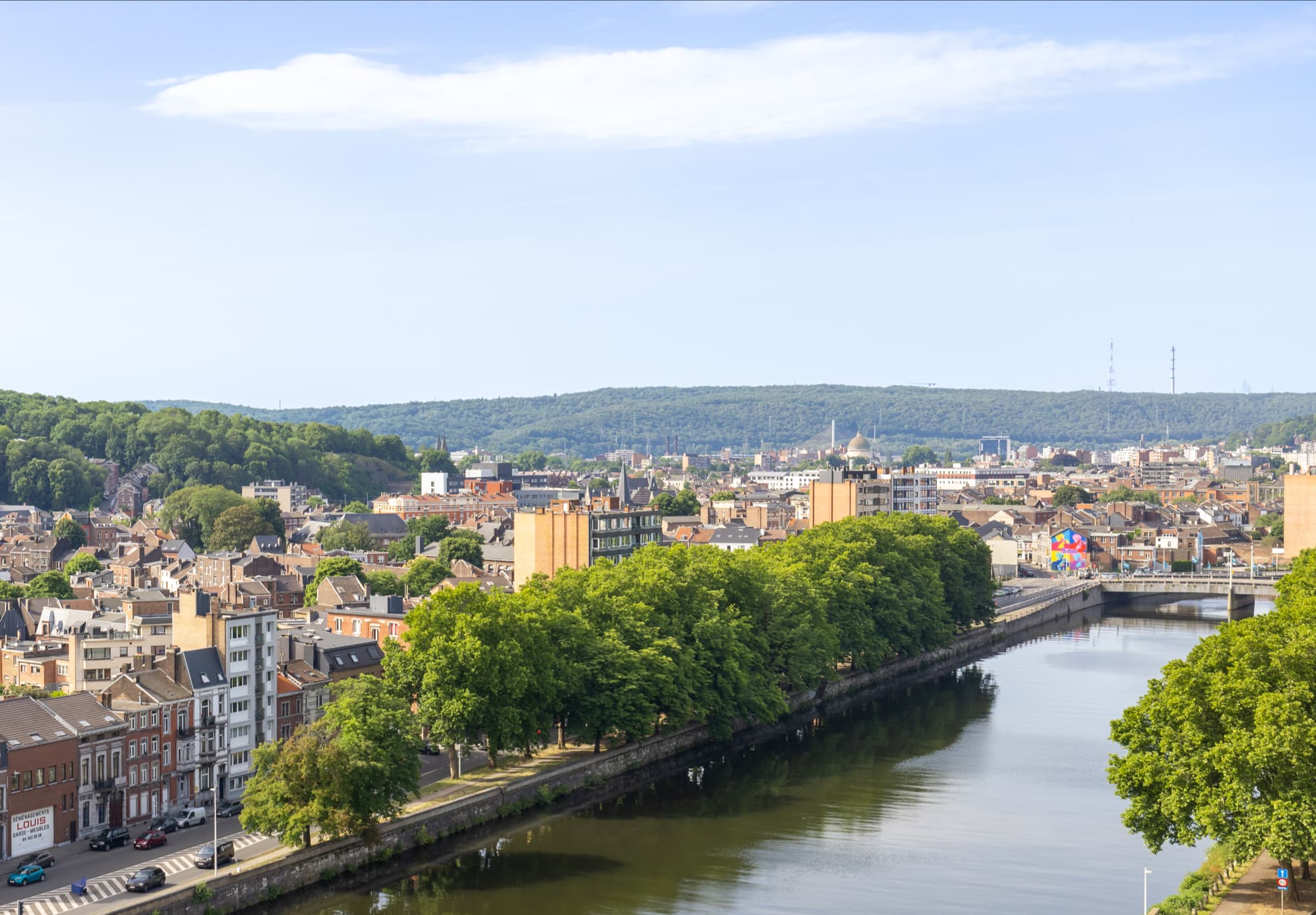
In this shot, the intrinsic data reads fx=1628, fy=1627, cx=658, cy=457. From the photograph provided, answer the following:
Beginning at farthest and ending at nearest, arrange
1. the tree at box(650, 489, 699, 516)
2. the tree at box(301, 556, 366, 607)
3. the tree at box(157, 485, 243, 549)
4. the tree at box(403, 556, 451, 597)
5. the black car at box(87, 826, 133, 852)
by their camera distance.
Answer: the tree at box(650, 489, 699, 516), the tree at box(157, 485, 243, 549), the tree at box(403, 556, 451, 597), the tree at box(301, 556, 366, 607), the black car at box(87, 826, 133, 852)

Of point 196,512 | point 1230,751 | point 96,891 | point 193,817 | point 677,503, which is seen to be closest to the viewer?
point 1230,751

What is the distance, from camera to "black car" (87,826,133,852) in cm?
4650

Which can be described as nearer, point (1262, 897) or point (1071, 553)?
point (1262, 897)

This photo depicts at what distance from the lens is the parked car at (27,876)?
42.2 meters

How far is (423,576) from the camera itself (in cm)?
10306

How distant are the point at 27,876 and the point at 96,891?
2.41m

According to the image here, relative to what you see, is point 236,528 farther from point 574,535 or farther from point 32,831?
point 32,831

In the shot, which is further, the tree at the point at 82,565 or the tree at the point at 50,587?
the tree at the point at 82,565

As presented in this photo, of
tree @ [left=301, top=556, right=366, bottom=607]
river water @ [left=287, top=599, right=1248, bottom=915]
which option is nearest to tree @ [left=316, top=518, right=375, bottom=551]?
tree @ [left=301, top=556, right=366, bottom=607]

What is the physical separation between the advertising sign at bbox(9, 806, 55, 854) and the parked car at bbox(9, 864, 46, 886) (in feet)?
9.35

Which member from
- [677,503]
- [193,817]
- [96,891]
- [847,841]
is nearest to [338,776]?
[96,891]

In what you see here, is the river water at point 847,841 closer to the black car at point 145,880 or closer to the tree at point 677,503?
the black car at point 145,880

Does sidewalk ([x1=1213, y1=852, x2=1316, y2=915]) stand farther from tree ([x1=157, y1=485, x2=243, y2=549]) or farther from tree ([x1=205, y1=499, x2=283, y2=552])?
tree ([x1=157, y1=485, x2=243, y2=549])

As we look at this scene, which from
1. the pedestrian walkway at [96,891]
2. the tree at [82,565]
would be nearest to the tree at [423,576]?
the tree at [82,565]
